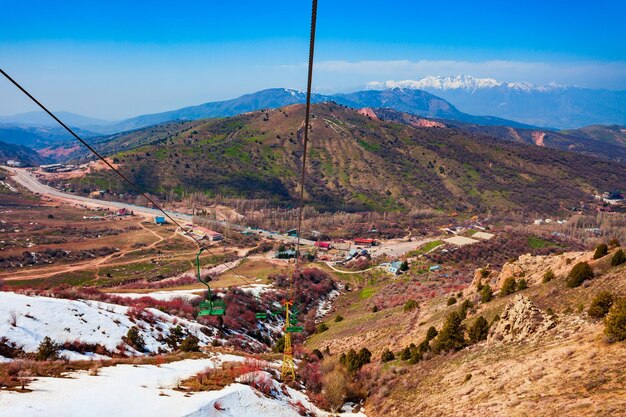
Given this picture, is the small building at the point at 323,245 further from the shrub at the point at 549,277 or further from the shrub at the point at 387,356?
the shrub at the point at 549,277

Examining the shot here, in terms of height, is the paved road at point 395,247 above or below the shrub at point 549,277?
below

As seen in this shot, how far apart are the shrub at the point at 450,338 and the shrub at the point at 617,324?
35.9 ft

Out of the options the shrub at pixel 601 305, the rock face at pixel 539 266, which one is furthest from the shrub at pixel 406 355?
the rock face at pixel 539 266

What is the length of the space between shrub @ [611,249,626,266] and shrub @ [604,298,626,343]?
10958 millimetres

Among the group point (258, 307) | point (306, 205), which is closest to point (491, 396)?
point (258, 307)

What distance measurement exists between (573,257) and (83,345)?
4161 centimetres

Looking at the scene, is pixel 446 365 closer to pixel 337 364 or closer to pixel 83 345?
pixel 337 364

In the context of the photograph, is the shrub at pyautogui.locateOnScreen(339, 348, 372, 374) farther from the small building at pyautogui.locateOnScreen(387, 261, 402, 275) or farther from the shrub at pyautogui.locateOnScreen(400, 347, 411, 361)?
the small building at pyautogui.locateOnScreen(387, 261, 402, 275)

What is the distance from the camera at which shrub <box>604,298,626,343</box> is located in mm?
16234

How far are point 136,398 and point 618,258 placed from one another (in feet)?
104

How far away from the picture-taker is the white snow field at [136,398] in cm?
1312

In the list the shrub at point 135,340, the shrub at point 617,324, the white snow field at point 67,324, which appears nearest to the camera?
the shrub at point 617,324

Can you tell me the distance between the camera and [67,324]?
2647 centimetres

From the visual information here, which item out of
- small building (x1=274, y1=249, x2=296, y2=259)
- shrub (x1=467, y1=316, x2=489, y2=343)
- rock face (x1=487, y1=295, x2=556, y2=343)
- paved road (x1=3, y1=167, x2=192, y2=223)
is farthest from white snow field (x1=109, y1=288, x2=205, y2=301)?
paved road (x1=3, y1=167, x2=192, y2=223)
